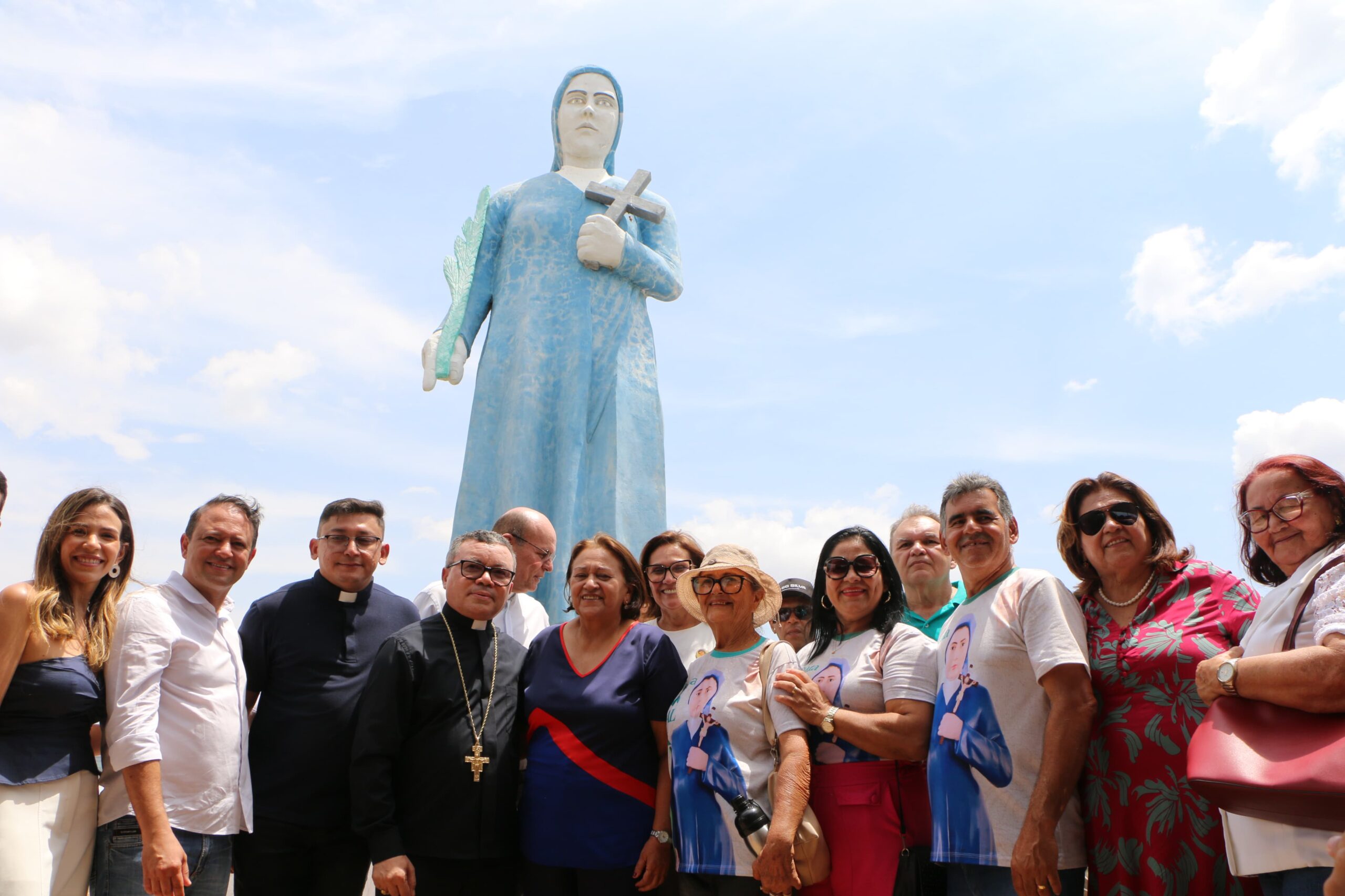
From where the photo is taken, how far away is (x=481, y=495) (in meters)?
7.61

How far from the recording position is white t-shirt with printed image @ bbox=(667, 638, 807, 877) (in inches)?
128

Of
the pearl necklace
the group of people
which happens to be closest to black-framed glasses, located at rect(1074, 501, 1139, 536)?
the group of people

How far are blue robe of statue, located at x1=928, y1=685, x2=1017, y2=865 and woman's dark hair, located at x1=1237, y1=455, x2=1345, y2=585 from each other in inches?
34.5

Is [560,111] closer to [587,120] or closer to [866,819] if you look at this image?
[587,120]

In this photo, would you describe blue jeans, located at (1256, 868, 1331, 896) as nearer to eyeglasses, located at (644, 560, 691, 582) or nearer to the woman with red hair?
the woman with red hair

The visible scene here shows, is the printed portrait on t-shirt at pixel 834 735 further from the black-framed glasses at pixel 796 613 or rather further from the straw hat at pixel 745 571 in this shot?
the black-framed glasses at pixel 796 613

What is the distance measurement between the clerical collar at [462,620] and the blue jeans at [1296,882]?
2537mm

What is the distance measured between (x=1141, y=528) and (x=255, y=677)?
312cm

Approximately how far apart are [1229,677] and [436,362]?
6124 mm

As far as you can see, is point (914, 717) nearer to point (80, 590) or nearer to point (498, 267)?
point (80, 590)

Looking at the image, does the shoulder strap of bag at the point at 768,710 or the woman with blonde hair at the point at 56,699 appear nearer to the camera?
the woman with blonde hair at the point at 56,699

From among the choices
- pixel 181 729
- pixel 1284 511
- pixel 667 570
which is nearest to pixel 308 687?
pixel 181 729

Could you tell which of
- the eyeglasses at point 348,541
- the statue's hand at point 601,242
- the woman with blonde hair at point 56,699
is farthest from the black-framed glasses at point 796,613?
the statue's hand at point 601,242

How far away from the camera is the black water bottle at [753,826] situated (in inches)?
125
